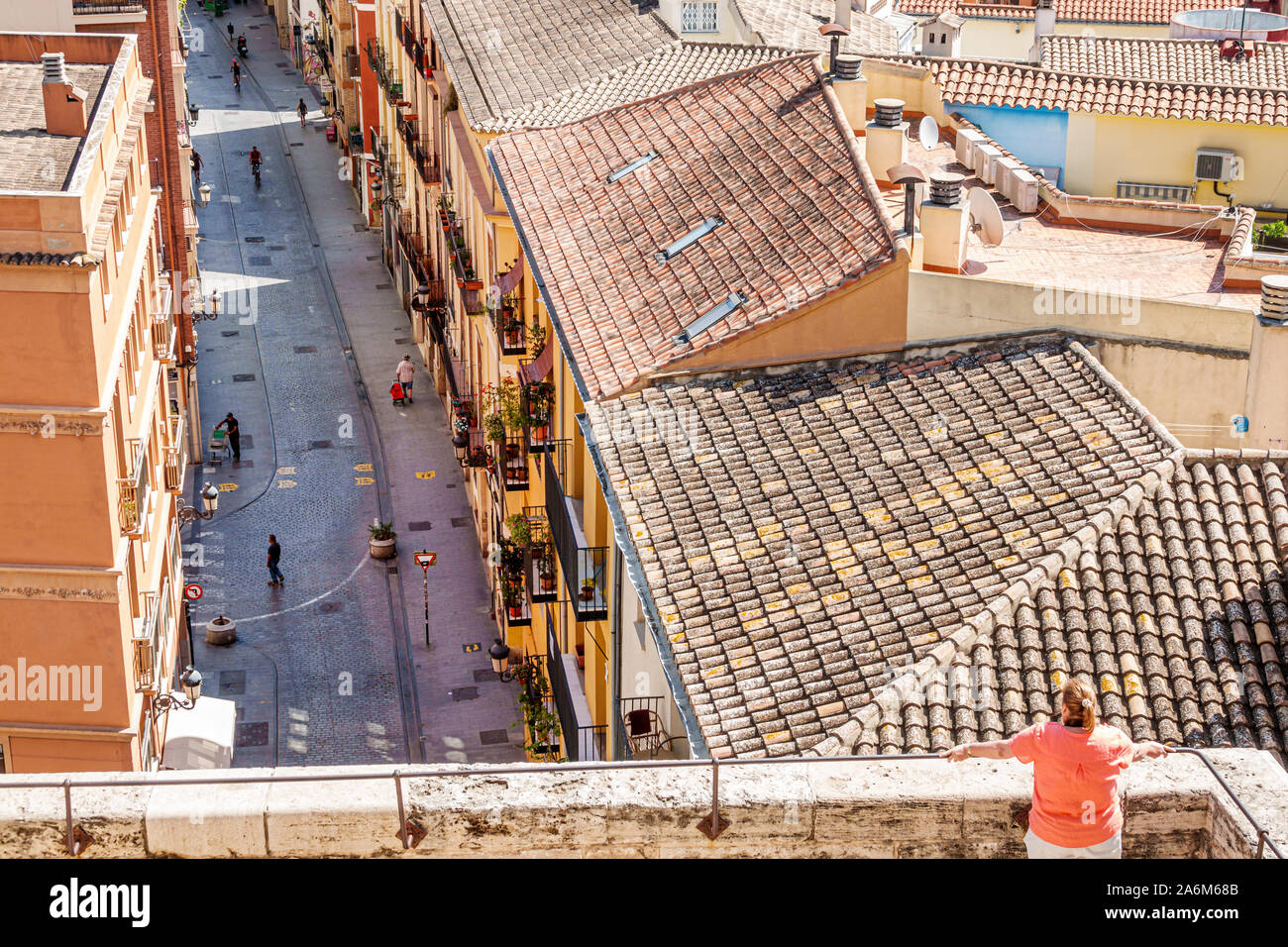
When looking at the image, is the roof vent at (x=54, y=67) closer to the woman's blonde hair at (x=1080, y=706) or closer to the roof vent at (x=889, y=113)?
the roof vent at (x=889, y=113)

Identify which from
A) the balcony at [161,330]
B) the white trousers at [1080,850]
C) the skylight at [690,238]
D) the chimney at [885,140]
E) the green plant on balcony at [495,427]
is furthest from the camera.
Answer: the balcony at [161,330]

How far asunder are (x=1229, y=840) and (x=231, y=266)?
191 ft

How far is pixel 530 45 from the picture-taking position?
137 feet

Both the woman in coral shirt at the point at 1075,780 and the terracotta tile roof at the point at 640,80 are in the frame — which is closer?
the woman in coral shirt at the point at 1075,780

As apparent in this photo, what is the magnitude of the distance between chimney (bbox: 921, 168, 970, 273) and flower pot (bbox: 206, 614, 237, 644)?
20.9 m

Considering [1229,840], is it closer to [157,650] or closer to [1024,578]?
[1024,578]

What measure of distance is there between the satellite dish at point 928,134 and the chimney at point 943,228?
6.11 m

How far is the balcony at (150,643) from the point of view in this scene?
29688 mm

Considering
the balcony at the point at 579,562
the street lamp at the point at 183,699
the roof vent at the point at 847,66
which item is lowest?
the street lamp at the point at 183,699

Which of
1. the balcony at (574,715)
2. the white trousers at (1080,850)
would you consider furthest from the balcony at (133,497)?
the white trousers at (1080,850)

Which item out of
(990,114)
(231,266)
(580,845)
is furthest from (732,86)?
(231,266)

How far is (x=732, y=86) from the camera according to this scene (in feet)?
102

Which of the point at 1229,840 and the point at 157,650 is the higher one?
the point at 1229,840
